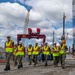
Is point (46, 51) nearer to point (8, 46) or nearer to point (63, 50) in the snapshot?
point (63, 50)

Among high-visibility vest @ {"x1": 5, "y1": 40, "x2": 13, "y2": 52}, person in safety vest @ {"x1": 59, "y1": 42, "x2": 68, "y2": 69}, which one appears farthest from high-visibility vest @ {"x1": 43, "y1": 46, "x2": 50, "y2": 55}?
high-visibility vest @ {"x1": 5, "y1": 40, "x2": 13, "y2": 52}

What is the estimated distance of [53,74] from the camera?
15070mm

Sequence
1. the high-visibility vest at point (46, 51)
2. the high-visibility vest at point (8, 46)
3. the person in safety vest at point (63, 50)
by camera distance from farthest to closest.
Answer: the high-visibility vest at point (46, 51), the person in safety vest at point (63, 50), the high-visibility vest at point (8, 46)

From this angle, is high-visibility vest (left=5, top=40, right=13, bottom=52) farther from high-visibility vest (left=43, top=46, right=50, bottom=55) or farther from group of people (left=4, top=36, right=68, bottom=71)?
high-visibility vest (left=43, top=46, right=50, bottom=55)

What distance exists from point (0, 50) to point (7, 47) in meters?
19.3

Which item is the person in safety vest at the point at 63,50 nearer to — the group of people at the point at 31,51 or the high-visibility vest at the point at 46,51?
the group of people at the point at 31,51

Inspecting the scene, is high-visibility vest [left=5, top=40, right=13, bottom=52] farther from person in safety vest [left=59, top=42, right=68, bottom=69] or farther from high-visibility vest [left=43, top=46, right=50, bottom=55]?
high-visibility vest [left=43, top=46, right=50, bottom=55]

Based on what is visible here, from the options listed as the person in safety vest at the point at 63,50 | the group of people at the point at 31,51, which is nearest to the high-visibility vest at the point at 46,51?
the group of people at the point at 31,51

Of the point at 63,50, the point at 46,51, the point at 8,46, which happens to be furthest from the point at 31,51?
the point at 8,46

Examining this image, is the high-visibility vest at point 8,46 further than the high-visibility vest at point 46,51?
No

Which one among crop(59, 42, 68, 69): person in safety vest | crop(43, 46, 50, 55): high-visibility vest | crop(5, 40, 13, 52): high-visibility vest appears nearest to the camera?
crop(5, 40, 13, 52): high-visibility vest

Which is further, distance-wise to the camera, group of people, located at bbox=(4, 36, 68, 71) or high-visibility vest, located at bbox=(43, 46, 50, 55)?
high-visibility vest, located at bbox=(43, 46, 50, 55)

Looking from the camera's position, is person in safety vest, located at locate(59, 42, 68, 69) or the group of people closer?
the group of people

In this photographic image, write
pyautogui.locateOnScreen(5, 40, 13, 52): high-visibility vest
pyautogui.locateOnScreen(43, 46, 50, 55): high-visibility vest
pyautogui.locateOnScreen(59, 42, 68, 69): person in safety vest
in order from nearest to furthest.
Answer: pyautogui.locateOnScreen(5, 40, 13, 52): high-visibility vest → pyautogui.locateOnScreen(59, 42, 68, 69): person in safety vest → pyautogui.locateOnScreen(43, 46, 50, 55): high-visibility vest
